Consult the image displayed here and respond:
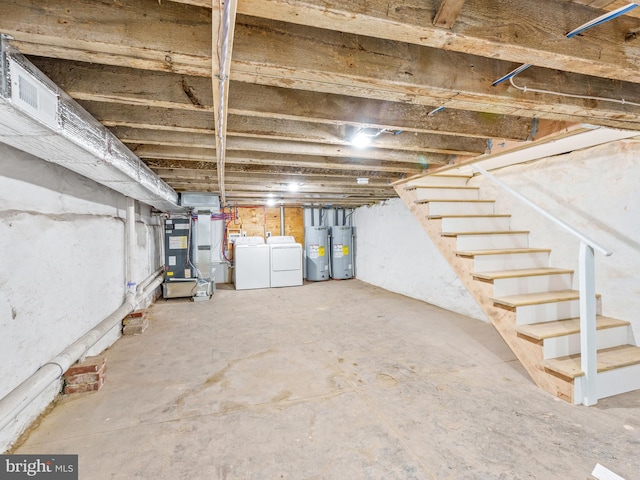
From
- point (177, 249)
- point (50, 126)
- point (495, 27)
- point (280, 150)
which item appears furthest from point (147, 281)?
point (495, 27)

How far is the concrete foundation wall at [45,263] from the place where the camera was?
5.12 feet

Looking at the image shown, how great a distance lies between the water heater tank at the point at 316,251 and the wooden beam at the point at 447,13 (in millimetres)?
5554

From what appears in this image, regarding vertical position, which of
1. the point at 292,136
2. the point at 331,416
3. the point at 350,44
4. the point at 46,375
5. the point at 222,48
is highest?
the point at 350,44

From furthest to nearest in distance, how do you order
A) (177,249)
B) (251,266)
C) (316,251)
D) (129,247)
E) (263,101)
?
1. (316,251)
2. (251,266)
3. (177,249)
4. (129,247)
5. (263,101)

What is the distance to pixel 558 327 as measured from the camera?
209 centimetres

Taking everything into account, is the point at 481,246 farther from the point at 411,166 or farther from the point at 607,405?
the point at 607,405

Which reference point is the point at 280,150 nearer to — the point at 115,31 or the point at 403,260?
the point at 115,31

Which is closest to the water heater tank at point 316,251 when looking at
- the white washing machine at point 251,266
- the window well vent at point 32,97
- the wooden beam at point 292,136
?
the white washing machine at point 251,266

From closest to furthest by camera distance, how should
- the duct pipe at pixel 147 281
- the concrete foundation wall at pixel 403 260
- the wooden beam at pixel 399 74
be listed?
1. the wooden beam at pixel 399 74
2. the duct pipe at pixel 147 281
3. the concrete foundation wall at pixel 403 260

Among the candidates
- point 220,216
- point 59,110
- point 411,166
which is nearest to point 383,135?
point 411,166

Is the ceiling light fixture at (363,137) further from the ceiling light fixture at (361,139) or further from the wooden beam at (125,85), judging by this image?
the wooden beam at (125,85)

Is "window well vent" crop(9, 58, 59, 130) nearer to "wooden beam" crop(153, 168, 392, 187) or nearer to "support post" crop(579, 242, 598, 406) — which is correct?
"wooden beam" crop(153, 168, 392, 187)

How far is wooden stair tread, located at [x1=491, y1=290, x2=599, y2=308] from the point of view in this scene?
2107 mm

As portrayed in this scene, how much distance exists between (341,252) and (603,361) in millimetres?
5011
